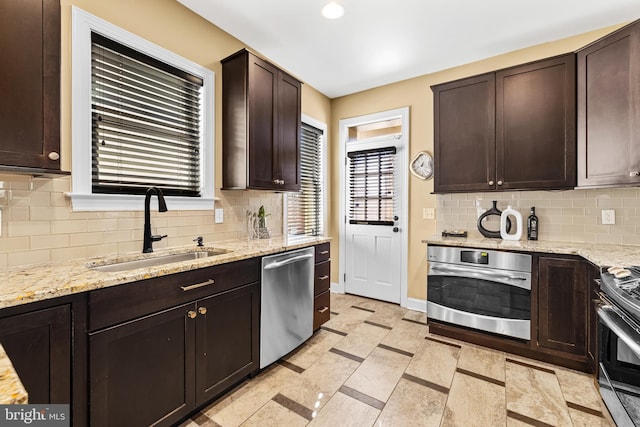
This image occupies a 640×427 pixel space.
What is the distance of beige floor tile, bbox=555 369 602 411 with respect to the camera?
75.1 inches

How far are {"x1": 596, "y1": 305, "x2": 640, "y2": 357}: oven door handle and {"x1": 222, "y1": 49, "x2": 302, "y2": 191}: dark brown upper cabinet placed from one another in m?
2.44

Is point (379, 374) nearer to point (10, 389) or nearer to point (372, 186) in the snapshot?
point (10, 389)

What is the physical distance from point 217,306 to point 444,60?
3268 mm

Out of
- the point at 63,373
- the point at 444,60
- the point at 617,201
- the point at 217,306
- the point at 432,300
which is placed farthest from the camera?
the point at 444,60

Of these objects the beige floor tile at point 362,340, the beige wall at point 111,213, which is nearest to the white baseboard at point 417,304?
the beige floor tile at point 362,340

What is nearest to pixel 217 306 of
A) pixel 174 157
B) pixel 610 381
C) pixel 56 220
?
pixel 56 220

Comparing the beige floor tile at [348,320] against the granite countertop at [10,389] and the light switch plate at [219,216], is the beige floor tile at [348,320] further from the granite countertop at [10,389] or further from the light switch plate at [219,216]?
the granite countertop at [10,389]

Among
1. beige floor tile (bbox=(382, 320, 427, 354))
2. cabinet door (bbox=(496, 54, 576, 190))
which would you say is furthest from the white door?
cabinet door (bbox=(496, 54, 576, 190))

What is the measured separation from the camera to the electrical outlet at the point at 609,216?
2.55 m

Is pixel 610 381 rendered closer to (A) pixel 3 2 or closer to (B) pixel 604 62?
(B) pixel 604 62

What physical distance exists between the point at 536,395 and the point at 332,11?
3.15m

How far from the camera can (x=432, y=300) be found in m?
2.90

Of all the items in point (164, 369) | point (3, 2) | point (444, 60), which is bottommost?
point (164, 369)

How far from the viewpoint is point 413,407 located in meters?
1.87
